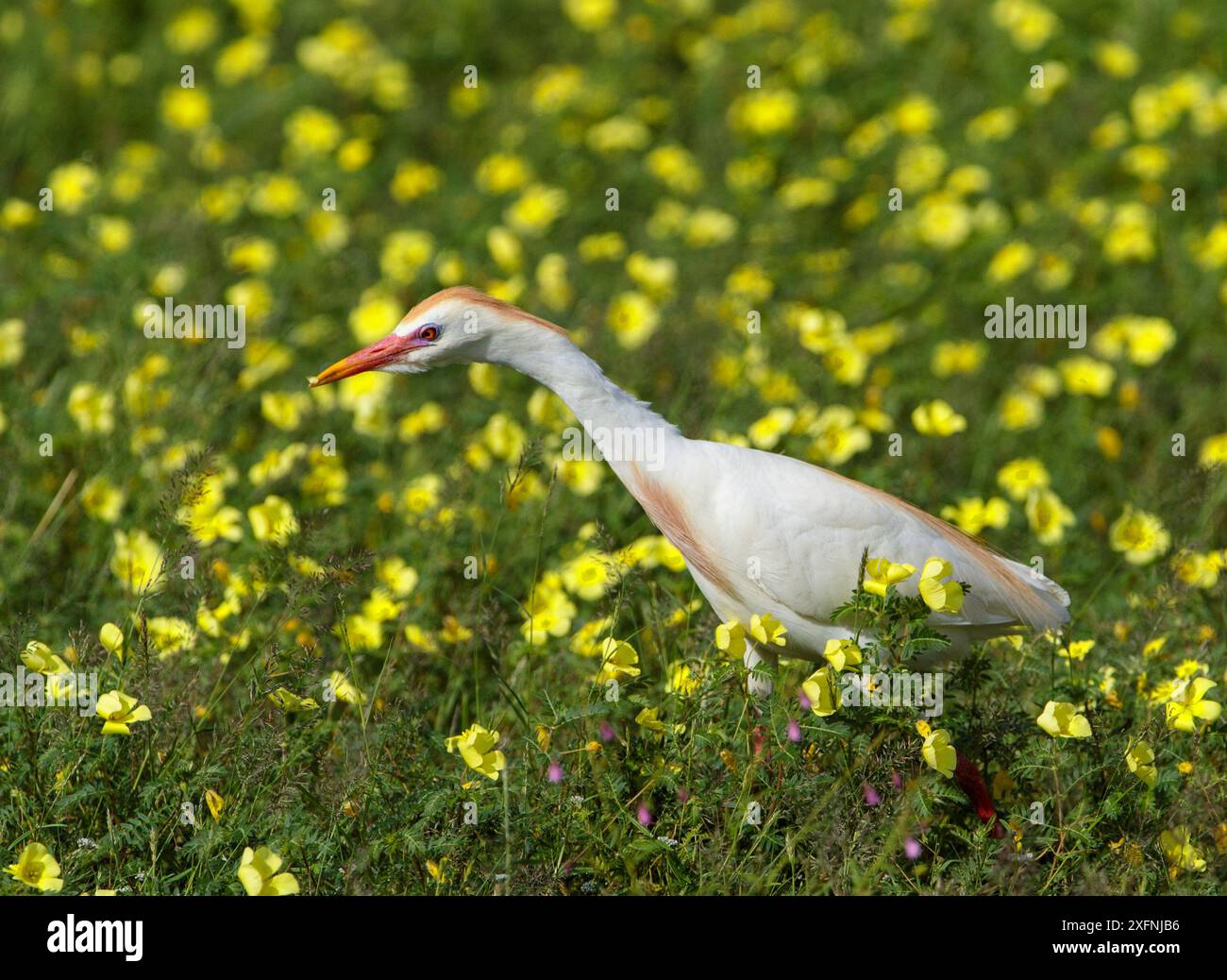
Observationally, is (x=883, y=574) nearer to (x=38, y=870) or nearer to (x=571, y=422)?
(x=38, y=870)

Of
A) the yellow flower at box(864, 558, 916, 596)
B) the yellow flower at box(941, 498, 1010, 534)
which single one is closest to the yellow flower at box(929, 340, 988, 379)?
the yellow flower at box(941, 498, 1010, 534)

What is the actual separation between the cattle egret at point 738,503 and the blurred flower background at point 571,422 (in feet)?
0.55

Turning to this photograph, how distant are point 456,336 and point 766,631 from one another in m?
1.00

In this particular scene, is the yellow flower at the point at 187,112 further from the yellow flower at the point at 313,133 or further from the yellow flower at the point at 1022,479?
the yellow flower at the point at 1022,479

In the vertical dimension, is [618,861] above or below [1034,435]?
below

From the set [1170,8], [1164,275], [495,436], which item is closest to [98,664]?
[495,436]

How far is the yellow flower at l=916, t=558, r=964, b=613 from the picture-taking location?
3072 millimetres

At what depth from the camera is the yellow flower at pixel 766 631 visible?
3.20 m

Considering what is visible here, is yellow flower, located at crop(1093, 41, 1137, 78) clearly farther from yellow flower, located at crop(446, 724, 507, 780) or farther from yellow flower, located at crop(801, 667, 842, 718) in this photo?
yellow flower, located at crop(446, 724, 507, 780)

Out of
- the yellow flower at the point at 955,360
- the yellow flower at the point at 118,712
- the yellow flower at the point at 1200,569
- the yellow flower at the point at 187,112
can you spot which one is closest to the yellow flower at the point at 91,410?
the yellow flower at the point at 118,712

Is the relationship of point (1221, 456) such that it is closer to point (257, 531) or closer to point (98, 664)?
point (257, 531)

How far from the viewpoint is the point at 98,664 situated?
140 inches

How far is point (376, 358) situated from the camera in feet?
11.9

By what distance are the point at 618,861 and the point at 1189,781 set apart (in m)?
1.27
